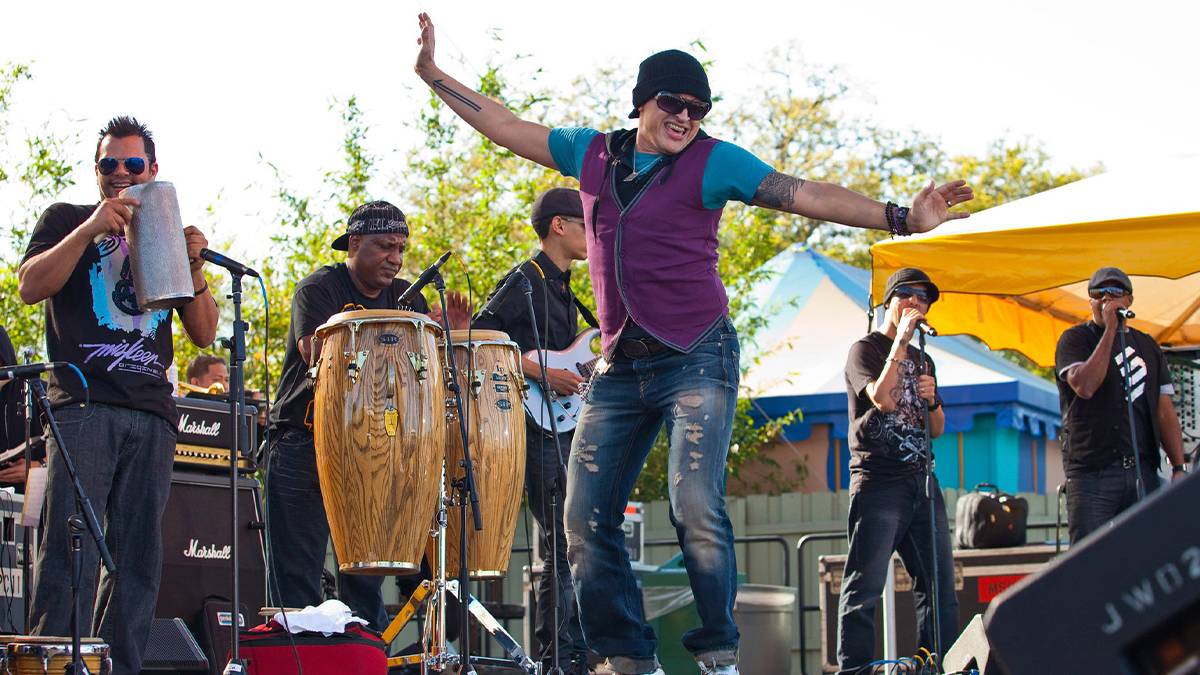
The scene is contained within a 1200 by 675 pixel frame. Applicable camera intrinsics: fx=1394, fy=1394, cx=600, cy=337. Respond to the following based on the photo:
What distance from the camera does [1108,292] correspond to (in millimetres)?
8008

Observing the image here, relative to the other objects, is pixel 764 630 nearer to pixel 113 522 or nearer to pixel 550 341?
pixel 550 341

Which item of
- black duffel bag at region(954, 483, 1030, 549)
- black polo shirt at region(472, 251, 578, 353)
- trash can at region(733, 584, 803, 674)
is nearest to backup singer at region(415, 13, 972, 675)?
black polo shirt at region(472, 251, 578, 353)

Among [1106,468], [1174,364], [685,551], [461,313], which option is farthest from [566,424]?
[1174,364]

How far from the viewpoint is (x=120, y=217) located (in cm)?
483

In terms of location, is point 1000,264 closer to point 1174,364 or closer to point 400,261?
point 1174,364

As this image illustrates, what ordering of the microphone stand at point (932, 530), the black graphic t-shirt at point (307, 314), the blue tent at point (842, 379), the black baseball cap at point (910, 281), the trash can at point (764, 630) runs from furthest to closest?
the blue tent at point (842, 379), the trash can at point (764, 630), the black baseball cap at point (910, 281), the microphone stand at point (932, 530), the black graphic t-shirt at point (307, 314)

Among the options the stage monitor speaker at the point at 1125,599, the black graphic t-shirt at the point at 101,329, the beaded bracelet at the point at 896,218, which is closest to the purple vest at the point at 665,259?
the beaded bracelet at the point at 896,218

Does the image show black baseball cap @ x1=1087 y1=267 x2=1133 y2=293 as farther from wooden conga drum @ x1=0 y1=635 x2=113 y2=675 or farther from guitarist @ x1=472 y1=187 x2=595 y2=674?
wooden conga drum @ x1=0 y1=635 x2=113 y2=675

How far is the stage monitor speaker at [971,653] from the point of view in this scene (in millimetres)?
5688

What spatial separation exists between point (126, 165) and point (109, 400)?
89 cm

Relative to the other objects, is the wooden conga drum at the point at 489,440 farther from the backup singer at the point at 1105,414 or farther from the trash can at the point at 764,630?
the trash can at the point at 764,630

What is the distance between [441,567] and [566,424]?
137 cm

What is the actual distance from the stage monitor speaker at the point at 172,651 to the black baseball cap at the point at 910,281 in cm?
409

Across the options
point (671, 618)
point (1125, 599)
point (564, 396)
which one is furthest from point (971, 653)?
point (1125, 599)
